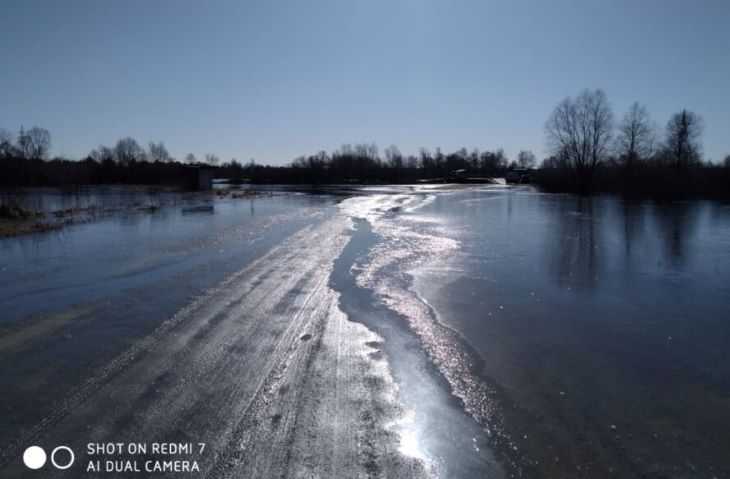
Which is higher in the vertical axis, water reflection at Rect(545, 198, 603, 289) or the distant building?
the distant building

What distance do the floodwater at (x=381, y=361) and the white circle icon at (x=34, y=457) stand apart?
0.45 ft

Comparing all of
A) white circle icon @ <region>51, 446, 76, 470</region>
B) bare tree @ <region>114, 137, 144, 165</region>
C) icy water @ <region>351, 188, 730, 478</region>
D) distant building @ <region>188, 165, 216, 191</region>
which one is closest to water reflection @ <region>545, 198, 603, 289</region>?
icy water @ <region>351, 188, 730, 478</region>

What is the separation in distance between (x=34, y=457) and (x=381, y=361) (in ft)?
11.6

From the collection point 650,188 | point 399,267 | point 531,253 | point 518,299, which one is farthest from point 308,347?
point 650,188

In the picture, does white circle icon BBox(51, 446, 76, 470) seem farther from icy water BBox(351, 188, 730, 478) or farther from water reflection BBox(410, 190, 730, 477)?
water reflection BBox(410, 190, 730, 477)

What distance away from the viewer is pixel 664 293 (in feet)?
30.5

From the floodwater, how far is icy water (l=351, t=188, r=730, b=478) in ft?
0.09

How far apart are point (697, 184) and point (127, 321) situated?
56.6 meters

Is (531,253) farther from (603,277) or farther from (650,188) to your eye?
(650,188)

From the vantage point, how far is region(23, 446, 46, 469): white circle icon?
140 inches

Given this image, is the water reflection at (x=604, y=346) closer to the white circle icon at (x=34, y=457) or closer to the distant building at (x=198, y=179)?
the white circle icon at (x=34, y=457)

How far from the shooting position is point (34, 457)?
3645 millimetres

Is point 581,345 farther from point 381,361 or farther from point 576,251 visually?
point 576,251

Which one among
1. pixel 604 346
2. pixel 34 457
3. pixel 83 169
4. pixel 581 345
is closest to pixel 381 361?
pixel 581 345
